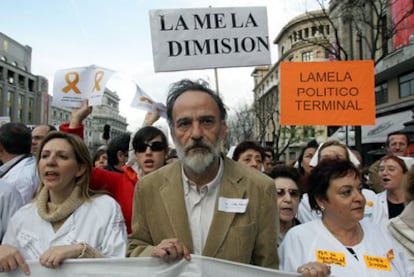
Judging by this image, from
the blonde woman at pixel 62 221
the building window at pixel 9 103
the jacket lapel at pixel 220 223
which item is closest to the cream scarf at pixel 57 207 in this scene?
the blonde woman at pixel 62 221

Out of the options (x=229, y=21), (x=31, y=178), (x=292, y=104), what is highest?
(x=229, y=21)

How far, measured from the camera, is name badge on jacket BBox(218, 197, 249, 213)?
2.16 metres

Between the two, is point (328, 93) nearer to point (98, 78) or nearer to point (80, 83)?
point (98, 78)

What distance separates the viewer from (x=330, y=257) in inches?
97.1

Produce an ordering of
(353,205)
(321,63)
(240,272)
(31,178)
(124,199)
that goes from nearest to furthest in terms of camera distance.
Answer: (240,272)
(353,205)
(124,199)
(31,178)
(321,63)

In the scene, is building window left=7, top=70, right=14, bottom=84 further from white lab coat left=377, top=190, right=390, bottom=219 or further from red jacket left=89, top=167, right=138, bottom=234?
white lab coat left=377, top=190, right=390, bottom=219

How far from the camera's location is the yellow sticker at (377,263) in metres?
2.41

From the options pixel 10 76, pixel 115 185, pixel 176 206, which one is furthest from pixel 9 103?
pixel 176 206

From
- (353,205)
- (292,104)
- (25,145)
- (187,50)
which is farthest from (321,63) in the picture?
(25,145)

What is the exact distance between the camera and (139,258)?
2137 mm

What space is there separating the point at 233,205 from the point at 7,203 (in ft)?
5.31

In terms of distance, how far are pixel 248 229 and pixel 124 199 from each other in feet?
4.51

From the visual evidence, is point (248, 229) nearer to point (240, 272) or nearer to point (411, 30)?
point (240, 272)

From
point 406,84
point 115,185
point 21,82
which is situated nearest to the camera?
point 115,185
